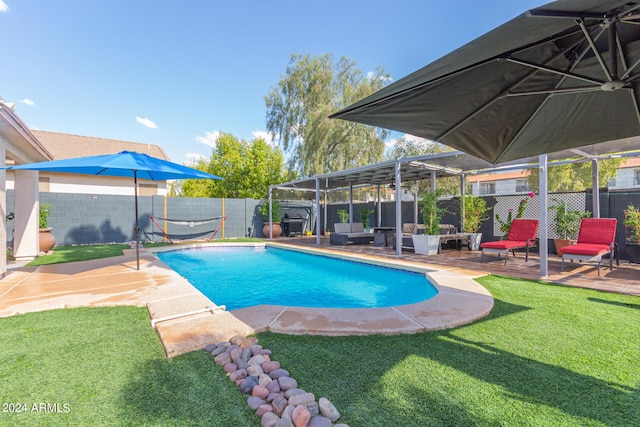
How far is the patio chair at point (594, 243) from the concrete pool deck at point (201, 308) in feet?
5.88

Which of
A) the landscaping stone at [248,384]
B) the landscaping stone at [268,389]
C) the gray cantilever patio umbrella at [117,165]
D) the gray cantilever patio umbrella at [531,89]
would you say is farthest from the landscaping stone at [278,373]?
the gray cantilever patio umbrella at [117,165]

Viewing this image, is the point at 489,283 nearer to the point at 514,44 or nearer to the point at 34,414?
the point at 514,44

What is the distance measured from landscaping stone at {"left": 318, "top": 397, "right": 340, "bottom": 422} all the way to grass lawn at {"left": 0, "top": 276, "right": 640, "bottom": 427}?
62 millimetres

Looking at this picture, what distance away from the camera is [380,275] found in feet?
20.9

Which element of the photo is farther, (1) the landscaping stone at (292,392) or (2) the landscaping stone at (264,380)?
(2) the landscaping stone at (264,380)

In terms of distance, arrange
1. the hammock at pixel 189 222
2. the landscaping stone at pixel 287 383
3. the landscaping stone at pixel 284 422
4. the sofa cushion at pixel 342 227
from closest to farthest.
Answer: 1. the landscaping stone at pixel 284 422
2. the landscaping stone at pixel 287 383
3. the sofa cushion at pixel 342 227
4. the hammock at pixel 189 222

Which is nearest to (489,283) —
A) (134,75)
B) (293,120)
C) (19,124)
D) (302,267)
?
(302,267)

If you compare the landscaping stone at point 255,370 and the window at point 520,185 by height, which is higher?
the window at point 520,185

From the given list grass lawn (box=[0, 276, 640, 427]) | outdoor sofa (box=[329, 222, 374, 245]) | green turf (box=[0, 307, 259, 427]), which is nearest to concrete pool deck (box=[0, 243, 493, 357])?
grass lawn (box=[0, 276, 640, 427])

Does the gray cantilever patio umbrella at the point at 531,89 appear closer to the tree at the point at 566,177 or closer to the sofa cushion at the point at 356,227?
the sofa cushion at the point at 356,227

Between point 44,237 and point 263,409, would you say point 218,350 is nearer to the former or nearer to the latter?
point 263,409

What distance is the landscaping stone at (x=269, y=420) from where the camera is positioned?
1495 millimetres

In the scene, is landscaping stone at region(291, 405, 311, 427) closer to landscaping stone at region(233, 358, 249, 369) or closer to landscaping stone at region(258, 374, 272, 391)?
landscaping stone at region(258, 374, 272, 391)

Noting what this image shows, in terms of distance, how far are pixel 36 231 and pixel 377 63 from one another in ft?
59.8
